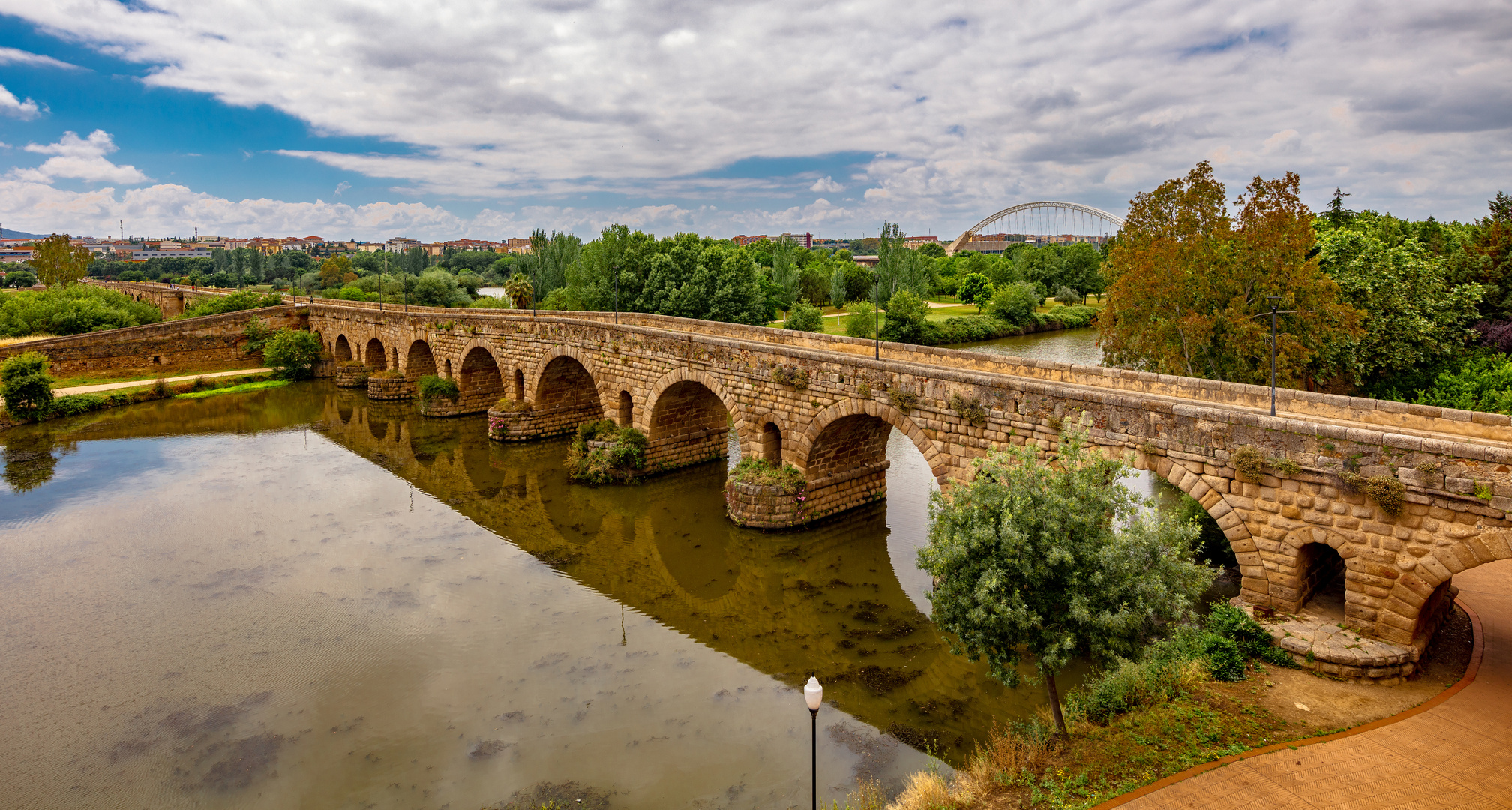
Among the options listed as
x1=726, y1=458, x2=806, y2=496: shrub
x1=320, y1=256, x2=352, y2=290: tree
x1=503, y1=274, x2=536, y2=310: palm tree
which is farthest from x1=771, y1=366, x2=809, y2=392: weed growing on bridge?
x1=320, y1=256, x2=352, y2=290: tree

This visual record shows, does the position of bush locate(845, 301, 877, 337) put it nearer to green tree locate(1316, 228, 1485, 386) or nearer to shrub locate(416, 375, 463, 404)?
shrub locate(416, 375, 463, 404)

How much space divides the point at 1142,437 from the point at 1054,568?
14.6 ft

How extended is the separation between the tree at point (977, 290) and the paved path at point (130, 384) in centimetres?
5380

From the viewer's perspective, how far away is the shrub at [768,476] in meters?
19.0

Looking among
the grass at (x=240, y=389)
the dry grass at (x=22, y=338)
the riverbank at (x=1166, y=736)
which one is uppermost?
the dry grass at (x=22, y=338)

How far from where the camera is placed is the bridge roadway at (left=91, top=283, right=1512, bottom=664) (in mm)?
9750

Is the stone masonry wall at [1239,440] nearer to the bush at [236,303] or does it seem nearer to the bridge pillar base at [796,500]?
the bridge pillar base at [796,500]

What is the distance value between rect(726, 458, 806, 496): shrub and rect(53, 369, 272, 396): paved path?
120 feet

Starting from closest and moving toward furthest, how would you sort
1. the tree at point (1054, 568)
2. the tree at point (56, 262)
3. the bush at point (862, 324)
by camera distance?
the tree at point (1054, 568) → the bush at point (862, 324) → the tree at point (56, 262)

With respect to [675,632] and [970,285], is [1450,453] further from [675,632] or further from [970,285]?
[970,285]

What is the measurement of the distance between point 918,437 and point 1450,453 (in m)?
8.24

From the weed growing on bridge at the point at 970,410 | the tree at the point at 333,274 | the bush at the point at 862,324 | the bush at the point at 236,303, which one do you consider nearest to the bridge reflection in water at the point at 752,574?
the weed growing on bridge at the point at 970,410

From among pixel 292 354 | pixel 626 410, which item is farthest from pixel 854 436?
pixel 292 354

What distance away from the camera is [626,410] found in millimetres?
24734
